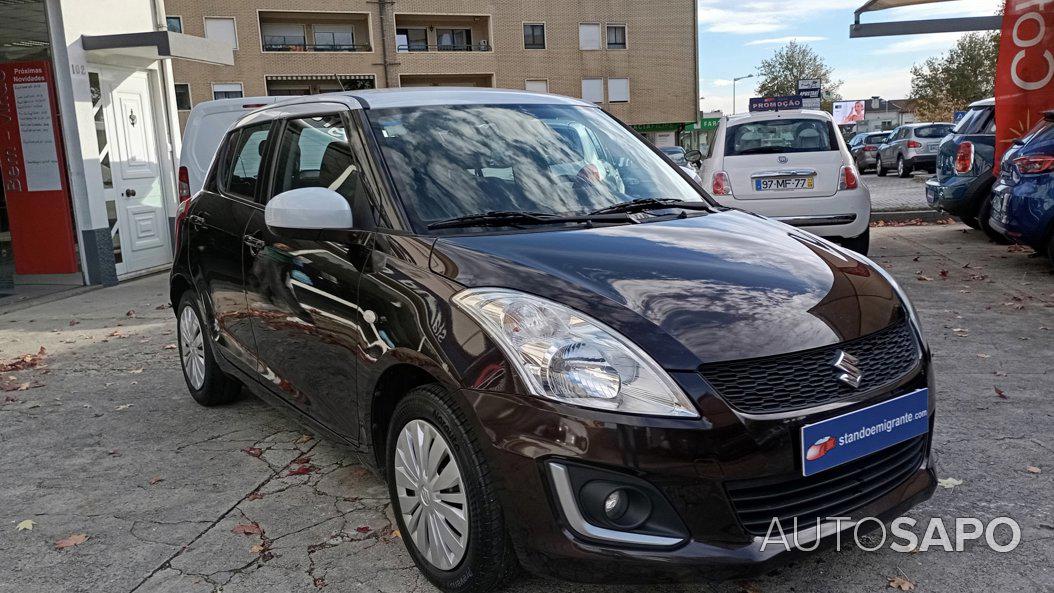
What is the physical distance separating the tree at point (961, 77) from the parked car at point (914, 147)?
2586 centimetres

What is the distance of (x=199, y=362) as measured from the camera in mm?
5086

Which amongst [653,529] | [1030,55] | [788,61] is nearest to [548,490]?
[653,529]

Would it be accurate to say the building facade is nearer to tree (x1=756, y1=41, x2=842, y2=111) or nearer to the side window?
the side window

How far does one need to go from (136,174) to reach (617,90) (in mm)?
39542

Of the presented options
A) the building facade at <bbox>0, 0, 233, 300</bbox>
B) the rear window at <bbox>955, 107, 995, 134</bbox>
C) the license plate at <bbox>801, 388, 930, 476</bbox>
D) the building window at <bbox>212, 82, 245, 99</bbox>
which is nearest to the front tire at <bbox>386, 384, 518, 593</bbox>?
the license plate at <bbox>801, 388, 930, 476</bbox>

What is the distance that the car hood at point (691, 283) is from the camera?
241 cm

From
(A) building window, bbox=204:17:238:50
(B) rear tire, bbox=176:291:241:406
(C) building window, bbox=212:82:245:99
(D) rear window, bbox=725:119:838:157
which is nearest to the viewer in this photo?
(B) rear tire, bbox=176:291:241:406

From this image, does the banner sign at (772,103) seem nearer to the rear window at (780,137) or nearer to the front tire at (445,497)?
the rear window at (780,137)

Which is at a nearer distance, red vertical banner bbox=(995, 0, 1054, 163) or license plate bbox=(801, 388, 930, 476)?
license plate bbox=(801, 388, 930, 476)

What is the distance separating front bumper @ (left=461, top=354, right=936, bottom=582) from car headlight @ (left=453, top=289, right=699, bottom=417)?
4 cm

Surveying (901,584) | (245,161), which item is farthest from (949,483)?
(245,161)

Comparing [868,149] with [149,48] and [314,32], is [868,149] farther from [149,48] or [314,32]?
[314,32]

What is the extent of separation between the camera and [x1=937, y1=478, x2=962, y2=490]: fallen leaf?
346 cm

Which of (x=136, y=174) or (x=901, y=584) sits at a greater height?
(x=136, y=174)
